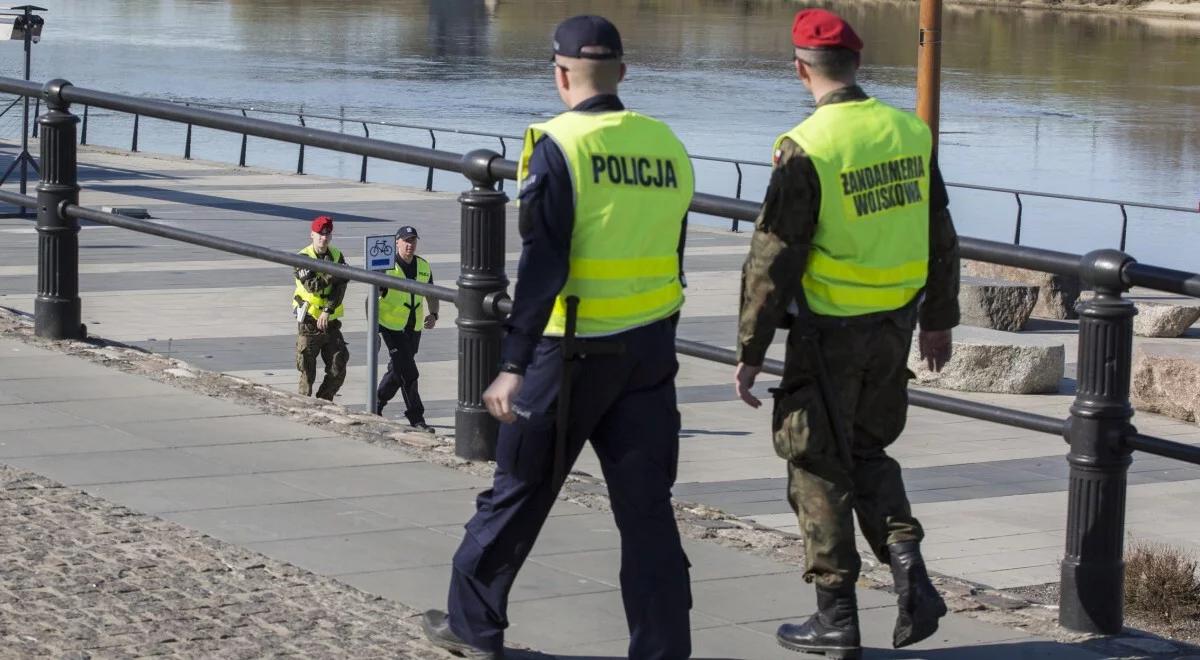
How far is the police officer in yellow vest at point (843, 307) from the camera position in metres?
4.80

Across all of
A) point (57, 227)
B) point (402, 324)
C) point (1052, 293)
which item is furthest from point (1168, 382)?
point (57, 227)

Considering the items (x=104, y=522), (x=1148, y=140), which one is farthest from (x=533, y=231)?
(x=1148, y=140)

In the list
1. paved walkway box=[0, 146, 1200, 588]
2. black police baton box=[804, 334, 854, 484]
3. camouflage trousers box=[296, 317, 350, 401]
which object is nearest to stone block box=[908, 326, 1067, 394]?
paved walkway box=[0, 146, 1200, 588]

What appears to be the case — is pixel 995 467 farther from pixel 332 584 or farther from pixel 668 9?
pixel 668 9

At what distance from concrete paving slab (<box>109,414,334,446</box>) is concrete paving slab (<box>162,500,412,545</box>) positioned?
105cm

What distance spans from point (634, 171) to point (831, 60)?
0.65 meters

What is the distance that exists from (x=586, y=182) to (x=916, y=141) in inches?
37.9

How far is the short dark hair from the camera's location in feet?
16.0

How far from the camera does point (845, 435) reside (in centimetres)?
492

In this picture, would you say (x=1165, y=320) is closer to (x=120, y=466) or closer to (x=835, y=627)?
(x=120, y=466)

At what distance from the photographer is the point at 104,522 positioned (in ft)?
20.2

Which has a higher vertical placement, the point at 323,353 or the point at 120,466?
the point at 120,466

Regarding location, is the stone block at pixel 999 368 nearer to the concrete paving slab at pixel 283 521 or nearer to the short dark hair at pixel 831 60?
the concrete paving slab at pixel 283 521

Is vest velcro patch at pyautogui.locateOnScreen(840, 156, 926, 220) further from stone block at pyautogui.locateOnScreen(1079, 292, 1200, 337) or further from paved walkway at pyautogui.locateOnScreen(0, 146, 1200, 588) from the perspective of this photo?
stone block at pyautogui.locateOnScreen(1079, 292, 1200, 337)
